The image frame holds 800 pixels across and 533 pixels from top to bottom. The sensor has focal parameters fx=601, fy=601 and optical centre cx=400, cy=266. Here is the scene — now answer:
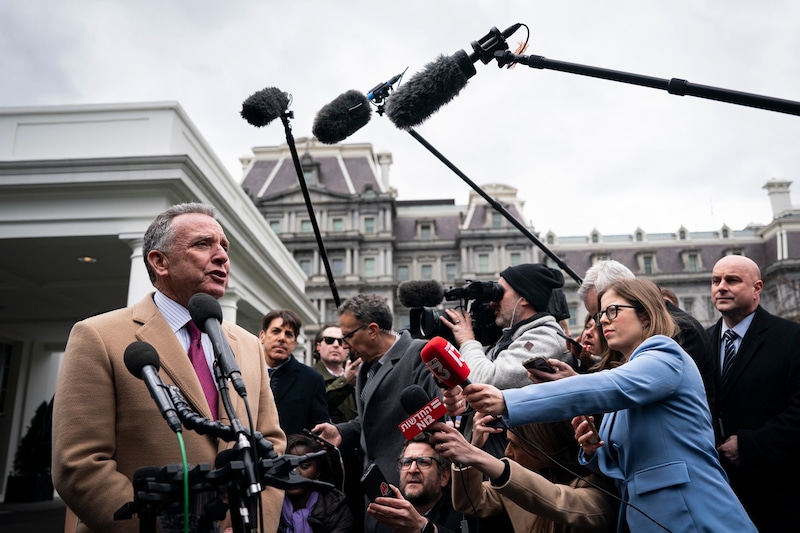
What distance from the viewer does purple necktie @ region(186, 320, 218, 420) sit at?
2453 mm

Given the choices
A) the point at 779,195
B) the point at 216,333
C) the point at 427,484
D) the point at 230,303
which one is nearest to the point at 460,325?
the point at 427,484

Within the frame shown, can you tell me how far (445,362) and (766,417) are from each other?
8.36ft

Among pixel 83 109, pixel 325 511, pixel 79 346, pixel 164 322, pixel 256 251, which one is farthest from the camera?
pixel 256 251

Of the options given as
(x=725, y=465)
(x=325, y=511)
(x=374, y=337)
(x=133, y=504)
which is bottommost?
(x=325, y=511)

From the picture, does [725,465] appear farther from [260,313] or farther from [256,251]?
[260,313]

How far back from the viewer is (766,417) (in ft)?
11.7

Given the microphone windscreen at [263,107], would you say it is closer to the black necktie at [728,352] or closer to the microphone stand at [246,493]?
the microphone stand at [246,493]

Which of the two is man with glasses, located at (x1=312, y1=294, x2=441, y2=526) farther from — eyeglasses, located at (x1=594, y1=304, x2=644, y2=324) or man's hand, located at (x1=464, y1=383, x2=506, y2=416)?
man's hand, located at (x1=464, y1=383, x2=506, y2=416)

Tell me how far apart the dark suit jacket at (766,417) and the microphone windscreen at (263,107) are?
3250 millimetres

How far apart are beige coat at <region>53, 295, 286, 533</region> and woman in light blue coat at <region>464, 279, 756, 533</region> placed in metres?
1.14

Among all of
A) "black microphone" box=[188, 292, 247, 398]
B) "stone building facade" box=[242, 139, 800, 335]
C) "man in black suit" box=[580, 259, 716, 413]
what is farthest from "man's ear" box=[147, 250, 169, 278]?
"stone building facade" box=[242, 139, 800, 335]

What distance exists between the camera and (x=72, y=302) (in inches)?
615

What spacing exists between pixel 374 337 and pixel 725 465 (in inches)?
92.4

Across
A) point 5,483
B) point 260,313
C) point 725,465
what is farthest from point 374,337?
point 5,483
